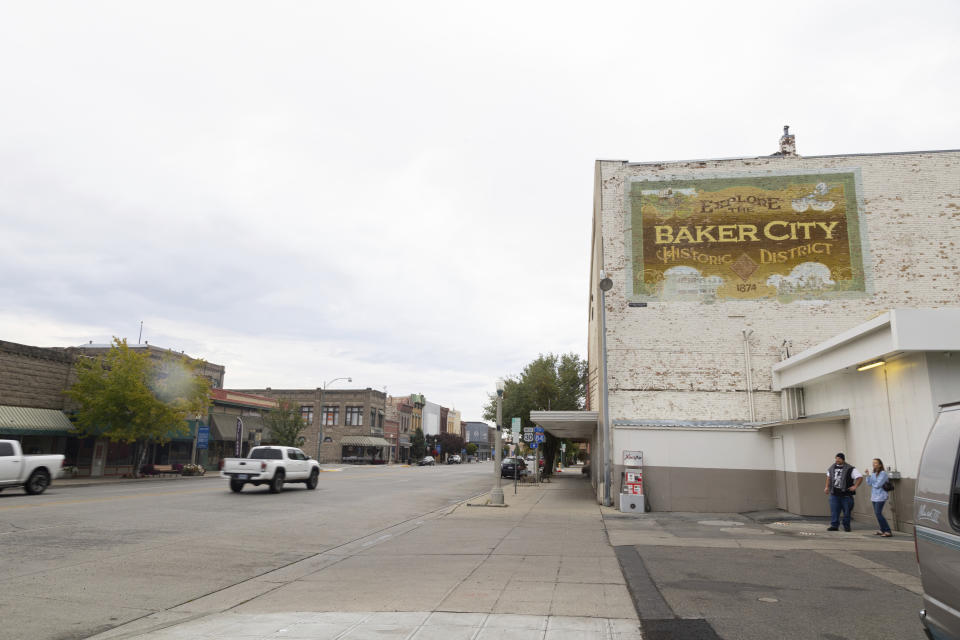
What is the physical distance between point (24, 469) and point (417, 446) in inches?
2893

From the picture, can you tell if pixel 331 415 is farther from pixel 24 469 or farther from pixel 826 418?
pixel 826 418

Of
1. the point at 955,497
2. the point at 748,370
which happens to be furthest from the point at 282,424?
the point at 955,497

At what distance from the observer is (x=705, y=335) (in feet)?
68.7

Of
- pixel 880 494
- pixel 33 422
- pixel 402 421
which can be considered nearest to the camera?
pixel 880 494

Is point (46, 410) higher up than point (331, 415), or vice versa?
point (331, 415)

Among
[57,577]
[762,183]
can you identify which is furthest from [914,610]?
[762,183]

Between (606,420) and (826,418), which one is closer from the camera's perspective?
(826,418)

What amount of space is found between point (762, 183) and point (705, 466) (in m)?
10.1

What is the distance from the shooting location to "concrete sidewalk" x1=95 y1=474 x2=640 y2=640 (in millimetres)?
5727

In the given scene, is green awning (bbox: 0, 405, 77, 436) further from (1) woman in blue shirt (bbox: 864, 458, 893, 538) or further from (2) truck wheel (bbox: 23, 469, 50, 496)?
(1) woman in blue shirt (bbox: 864, 458, 893, 538)

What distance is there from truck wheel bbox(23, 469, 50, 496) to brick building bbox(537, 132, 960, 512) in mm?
19216

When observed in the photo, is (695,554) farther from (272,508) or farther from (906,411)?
(272,508)

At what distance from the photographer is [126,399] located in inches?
1261

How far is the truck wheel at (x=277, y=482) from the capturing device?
2327cm
